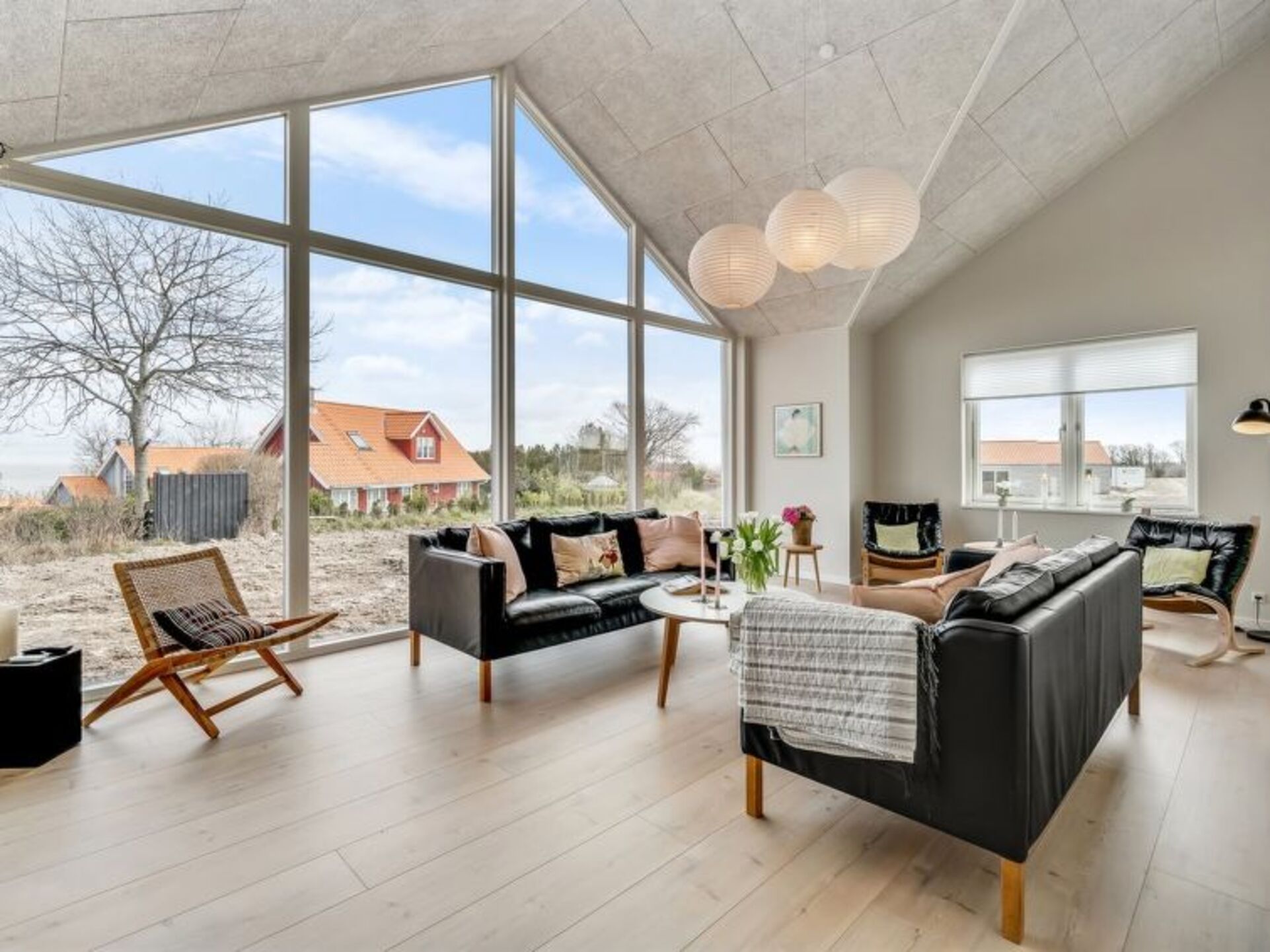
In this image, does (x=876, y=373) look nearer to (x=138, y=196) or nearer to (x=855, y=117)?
(x=855, y=117)

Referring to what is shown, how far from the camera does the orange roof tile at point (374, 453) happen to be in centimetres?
402

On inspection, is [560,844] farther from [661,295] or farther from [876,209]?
[661,295]

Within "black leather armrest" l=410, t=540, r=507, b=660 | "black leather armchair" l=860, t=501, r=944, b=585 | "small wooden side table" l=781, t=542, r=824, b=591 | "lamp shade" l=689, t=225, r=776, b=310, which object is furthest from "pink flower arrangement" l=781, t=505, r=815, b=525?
"black leather armrest" l=410, t=540, r=507, b=660

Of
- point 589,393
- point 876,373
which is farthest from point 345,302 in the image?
point 876,373

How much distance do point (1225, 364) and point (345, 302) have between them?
6.21m

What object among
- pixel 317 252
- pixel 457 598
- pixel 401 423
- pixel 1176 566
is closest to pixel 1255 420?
pixel 1176 566

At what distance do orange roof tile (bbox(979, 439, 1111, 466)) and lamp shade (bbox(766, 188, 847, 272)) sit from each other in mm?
3945

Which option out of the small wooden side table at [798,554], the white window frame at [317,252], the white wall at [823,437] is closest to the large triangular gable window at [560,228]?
the white window frame at [317,252]

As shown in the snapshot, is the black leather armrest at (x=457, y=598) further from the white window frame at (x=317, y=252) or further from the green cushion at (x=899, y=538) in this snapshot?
the green cushion at (x=899, y=538)

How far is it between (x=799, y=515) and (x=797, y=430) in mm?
1090

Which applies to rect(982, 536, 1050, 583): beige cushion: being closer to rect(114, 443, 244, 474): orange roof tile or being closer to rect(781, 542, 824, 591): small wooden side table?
rect(781, 542, 824, 591): small wooden side table

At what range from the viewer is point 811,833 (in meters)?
2.08

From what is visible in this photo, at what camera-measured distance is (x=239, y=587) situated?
3.74 m

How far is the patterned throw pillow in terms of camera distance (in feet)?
13.2
